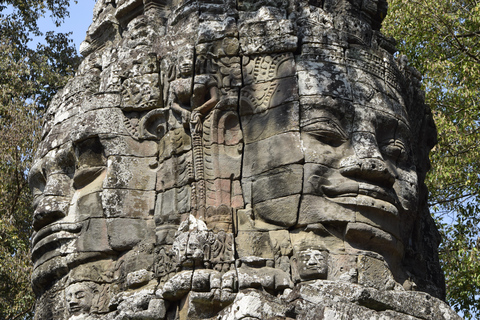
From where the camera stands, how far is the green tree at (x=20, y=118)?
14.4 metres

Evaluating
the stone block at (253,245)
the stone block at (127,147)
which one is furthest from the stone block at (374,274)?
the stone block at (127,147)

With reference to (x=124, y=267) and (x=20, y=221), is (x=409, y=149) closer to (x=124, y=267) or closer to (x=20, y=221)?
(x=124, y=267)

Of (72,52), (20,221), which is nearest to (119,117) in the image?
(20,221)

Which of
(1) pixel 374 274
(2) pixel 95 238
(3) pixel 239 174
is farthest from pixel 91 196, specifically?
(1) pixel 374 274

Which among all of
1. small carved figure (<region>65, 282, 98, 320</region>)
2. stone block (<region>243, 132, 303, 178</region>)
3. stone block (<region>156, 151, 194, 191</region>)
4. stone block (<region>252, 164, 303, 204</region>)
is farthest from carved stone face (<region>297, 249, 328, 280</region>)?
small carved figure (<region>65, 282, 98, 320</region>)

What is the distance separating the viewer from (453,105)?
15445mm

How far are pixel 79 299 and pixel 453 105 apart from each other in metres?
9.04

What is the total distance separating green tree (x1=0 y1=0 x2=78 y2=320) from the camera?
14.4m

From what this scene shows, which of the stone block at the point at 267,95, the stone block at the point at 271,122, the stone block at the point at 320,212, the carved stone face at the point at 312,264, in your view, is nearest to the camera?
the carved stone face at the point at 312,264

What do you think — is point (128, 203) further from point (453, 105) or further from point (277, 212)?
point (453, 105)

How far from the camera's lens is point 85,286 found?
899 centimetres

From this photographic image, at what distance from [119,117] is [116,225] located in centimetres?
128

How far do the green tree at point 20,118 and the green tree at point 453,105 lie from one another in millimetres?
7215

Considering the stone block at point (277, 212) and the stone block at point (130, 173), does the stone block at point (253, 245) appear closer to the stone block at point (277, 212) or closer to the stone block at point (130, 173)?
the stone block at point (277, 212)
